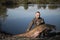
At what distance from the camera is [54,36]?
1301 centimetres

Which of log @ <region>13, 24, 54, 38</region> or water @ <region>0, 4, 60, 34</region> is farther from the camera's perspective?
water @ <region>0, 4, 60, 34</region>

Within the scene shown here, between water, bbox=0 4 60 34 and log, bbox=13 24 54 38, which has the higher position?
log, bbox=13 24 54 38

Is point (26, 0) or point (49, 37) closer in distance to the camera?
point (49, 37)

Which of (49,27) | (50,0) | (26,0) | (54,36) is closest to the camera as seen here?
(49,27)

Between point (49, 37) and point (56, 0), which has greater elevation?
point (49, 37)

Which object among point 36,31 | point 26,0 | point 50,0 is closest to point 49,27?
point 36,31

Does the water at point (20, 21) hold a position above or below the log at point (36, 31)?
below

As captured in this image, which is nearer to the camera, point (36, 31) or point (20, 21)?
point (36, 31)

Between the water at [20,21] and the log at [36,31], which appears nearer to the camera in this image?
the log at [36,31]

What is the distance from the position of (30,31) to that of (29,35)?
196mm

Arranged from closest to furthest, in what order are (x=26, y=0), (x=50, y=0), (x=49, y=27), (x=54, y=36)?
(x=49, y=27), (x=54, y=36), (x=50, y=0), (x=26, y=0)

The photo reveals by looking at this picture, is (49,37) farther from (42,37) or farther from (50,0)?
(50,0)

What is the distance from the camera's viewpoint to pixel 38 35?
12367mm

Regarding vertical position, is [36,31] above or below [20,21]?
above
